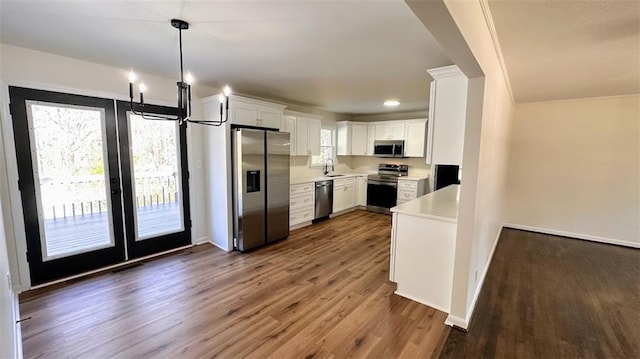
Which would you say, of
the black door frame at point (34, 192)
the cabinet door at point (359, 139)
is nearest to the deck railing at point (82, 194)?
the black door frame at point (34, 192)

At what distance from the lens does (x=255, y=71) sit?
3.24m

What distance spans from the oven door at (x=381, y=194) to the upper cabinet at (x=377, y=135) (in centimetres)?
82

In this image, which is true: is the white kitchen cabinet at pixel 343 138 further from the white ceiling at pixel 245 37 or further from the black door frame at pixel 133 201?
the black door frame at pixel 133 201

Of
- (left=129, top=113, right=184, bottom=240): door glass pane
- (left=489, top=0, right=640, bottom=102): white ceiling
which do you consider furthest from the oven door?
(left=129, top=113, right=184, bottom=240): door glass pane

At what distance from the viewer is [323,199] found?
5.60 meters

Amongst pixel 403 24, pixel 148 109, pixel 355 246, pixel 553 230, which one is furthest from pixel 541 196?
pixel 148 109

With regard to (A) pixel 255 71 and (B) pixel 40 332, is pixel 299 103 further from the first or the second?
(B) pixel 40 332

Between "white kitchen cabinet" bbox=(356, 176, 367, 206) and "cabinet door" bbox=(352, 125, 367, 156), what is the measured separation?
0.71 m

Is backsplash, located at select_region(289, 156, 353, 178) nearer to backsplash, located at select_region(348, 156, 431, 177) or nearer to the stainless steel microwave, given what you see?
backsplash, located at select_region(348, 156, 431, 177)

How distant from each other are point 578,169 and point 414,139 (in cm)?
286

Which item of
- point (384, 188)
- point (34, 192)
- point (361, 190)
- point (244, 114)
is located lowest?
point (361, 190)

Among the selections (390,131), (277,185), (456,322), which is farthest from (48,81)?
(390,131)

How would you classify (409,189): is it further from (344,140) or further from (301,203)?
(301,203)

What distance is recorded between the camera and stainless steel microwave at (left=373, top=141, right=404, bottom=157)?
20.6 feet
